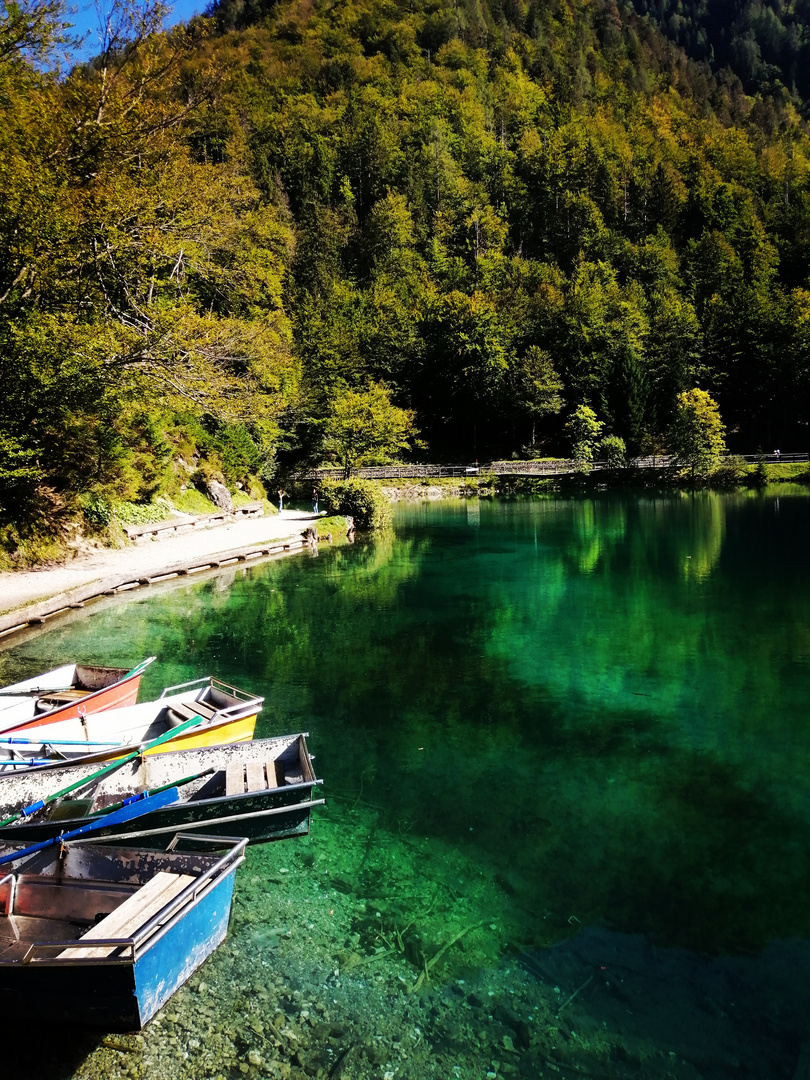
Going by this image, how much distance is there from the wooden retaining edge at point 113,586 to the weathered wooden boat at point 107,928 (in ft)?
38.8

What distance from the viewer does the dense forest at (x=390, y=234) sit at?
2066cm

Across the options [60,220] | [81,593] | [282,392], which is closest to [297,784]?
[81,593]

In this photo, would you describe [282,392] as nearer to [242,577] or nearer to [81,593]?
[242,577]

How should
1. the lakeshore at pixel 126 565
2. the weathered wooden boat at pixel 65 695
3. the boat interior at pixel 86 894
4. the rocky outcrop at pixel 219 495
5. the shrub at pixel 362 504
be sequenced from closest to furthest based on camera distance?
the boat interior at pixel 86 894 < the weathered wooden boat at pixel 65 695 < the lakeshore at pixel 126 565 < the rocky outcrop at pixel 219 495 < the shrub at pixel 362 504

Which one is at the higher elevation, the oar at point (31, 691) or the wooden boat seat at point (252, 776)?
the oar at point (31, 691)

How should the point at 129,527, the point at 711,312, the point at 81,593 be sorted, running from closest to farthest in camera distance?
the point at 81,593
the point at 129,527
the point at 711,312

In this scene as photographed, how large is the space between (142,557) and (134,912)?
20.8 m

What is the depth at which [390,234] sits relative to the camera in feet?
309

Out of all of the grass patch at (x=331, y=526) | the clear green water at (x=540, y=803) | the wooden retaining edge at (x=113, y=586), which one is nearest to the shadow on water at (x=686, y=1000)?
the clear green water at (x=540, y=803)

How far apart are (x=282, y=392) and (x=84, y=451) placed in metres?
23.7

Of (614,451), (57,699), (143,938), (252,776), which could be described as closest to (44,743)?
(57,699)

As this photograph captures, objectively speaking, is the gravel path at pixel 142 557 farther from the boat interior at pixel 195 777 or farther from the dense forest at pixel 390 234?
the boat interior at pixel 195 777

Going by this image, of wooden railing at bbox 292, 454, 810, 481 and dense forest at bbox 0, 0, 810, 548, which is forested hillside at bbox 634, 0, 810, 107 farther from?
wooden railing at bbox 292, 454, 810, 481

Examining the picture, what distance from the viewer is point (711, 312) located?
255 ft
